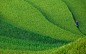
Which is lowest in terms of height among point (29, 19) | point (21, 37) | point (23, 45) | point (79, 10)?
point (79, 10)

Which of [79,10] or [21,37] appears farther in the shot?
[79,10]

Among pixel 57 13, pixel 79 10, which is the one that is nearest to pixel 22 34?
pixel 57 13

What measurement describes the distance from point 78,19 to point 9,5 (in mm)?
3868

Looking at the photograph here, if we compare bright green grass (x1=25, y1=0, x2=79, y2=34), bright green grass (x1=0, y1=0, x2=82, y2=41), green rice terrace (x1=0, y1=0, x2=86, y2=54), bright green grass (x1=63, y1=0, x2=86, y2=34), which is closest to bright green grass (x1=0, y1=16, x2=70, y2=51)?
green rice terrace (x1=0, y1=0, x2=86, y2=54)

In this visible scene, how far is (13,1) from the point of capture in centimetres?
850

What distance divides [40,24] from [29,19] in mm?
658

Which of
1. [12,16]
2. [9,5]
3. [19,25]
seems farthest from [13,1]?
[19,25]

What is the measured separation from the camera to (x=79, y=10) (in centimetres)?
885

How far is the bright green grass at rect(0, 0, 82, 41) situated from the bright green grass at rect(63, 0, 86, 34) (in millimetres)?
1741

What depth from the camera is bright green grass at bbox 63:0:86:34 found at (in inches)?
315

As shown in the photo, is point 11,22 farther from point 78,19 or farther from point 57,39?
point 78,19

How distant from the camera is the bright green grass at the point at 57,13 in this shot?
733 centimetres

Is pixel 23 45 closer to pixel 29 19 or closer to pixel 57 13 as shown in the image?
pixel 29 19

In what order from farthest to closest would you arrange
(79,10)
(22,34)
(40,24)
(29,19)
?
(79,10) → (29,19) → (40,24) → (22,34)
